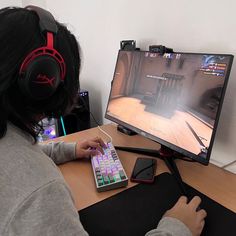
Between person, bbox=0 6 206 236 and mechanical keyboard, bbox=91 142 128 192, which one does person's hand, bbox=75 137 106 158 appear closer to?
mechanical keyboard, bbox=91 142 128 192

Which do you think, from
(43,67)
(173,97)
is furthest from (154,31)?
(43,67)

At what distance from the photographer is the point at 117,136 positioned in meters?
1.28

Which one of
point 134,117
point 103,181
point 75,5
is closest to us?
point 103,181

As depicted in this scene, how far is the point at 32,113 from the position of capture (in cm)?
59

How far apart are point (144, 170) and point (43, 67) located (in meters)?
0.56

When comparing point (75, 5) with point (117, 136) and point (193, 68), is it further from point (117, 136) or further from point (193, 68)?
point (193, 68)

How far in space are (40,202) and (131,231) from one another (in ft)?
0.98

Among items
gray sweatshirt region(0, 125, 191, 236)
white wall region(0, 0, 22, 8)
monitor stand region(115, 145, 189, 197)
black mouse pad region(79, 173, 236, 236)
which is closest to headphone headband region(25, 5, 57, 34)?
gray sweatshirt region(0, 125, 191, 236)

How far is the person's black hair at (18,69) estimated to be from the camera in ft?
1.67

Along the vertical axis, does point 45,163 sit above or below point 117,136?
above

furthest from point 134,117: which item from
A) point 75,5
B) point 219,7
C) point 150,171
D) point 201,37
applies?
point 75,5

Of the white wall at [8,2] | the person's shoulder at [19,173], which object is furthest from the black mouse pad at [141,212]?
the white wall at [8,2]

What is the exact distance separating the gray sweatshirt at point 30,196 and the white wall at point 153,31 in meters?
0.69

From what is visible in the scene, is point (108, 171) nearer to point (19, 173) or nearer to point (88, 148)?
point (88, 148)
